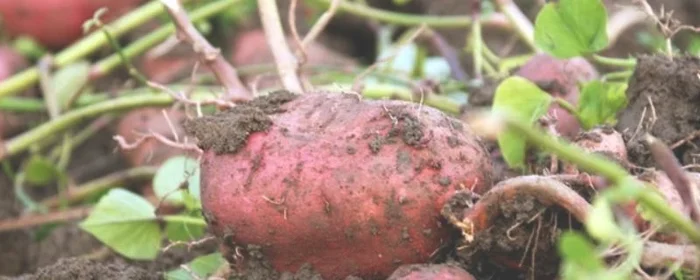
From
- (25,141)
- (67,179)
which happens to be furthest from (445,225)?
(67,179)

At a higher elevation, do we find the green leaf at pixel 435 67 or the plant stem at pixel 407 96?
the plant stem at pixel 407 96

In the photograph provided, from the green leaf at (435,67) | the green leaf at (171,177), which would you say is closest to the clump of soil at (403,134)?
the green leaf at (171,177)

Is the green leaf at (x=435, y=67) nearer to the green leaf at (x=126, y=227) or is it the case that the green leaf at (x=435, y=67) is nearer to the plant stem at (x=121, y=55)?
the plant stem at (x=121, y=55)

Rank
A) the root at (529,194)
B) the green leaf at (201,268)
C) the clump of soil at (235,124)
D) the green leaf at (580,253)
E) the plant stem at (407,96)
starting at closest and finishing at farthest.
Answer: the green leaf at (580,253) < the root at (529,194) < the clump of soil at (235,124) < the green leaf at (201,268) < the plant stem at (407,96)

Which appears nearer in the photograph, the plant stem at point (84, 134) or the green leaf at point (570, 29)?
the green leaf at point (570, 29)

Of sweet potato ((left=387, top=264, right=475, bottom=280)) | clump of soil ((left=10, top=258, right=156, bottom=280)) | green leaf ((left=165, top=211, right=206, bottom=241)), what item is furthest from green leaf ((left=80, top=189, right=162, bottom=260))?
sweet potato ((left=387, top=264, right=475, bottom=280))

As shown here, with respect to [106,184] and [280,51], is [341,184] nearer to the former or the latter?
[280,51]
